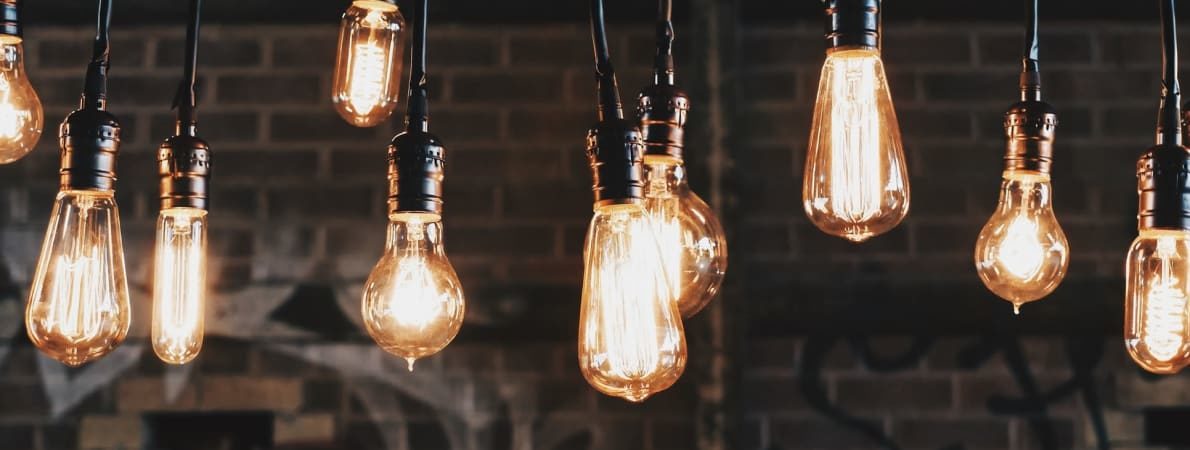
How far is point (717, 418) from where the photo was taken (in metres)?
1.86

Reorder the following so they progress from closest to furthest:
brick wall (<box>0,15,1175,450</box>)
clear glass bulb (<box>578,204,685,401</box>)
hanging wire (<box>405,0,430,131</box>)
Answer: clear glass bulb (<box>578,204,685,401</box>)
hanging wire (<box>405,0,430,131</box>)
brick wall (<box>0,15,1175,450</box>)

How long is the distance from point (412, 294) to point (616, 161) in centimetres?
19

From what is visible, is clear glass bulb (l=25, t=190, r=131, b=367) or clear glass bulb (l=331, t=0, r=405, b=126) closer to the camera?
clear glass bulb (l=25, t=190, r=131, b=367)

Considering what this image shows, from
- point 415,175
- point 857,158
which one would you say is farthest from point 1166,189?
point 415,175

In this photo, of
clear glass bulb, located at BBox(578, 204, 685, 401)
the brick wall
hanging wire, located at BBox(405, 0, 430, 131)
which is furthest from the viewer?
the brick wall

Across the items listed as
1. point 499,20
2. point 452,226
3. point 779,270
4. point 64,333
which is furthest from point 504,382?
point 64,333

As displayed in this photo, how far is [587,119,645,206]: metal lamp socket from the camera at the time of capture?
785mm

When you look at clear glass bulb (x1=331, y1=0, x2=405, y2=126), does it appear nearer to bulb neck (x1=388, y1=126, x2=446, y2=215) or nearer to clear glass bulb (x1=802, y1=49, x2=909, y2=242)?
bulb neck (x1=388, y1=126, x2=446, y2=215)

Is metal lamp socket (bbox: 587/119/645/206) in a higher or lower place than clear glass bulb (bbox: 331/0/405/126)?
lower

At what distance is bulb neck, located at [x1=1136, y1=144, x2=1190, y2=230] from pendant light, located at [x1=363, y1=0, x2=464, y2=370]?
58cm

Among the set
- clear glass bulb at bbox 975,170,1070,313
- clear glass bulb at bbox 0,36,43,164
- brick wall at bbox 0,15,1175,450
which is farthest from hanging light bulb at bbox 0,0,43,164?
brick wall at bbox 0,15,1175,450

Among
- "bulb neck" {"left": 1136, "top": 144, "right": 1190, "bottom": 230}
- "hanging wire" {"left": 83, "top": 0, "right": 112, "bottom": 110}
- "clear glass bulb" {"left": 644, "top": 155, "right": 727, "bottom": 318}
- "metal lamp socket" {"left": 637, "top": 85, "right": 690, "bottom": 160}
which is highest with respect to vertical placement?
"hanging wire" {"left": 83, "top": 0, "right": 112, "bottom": 110}

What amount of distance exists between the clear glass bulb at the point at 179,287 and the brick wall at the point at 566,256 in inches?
39.8

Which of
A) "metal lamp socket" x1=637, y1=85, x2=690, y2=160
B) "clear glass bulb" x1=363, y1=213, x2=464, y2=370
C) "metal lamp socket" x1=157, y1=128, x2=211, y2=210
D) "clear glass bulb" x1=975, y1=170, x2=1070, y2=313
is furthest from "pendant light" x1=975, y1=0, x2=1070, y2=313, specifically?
"metal lamp socket" x1=157, y1=128, x2=211, y2=210
